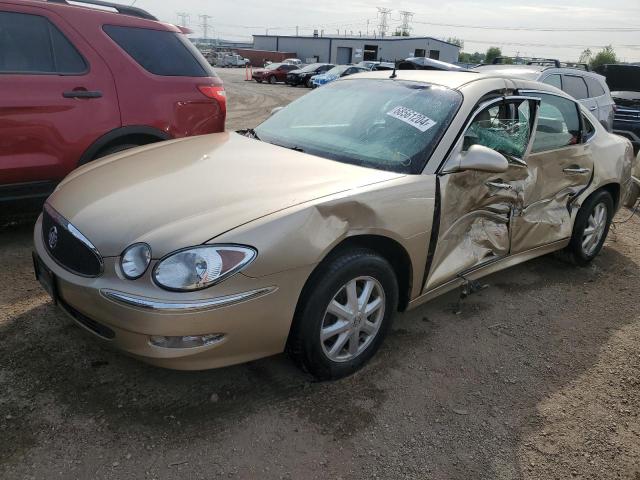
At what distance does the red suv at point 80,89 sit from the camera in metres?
3.97

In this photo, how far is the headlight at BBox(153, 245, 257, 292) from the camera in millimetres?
2238

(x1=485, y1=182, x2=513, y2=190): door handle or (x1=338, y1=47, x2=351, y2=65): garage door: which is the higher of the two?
(x1=338, y1=47, x2=351, y2=65): garage door

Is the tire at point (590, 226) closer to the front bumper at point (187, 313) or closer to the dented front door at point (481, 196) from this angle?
the dented front door at point (481, 196)

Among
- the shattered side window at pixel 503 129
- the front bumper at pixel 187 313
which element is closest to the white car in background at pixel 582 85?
the shattered side window at pixel 503 129

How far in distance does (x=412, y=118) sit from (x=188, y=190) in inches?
58.2

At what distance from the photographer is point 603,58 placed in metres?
81.6

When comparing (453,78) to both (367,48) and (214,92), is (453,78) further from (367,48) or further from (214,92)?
(367,48)

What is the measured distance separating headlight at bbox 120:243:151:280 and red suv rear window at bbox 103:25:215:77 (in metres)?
2.80

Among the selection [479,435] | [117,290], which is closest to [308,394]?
[479,435]

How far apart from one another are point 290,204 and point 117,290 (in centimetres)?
85

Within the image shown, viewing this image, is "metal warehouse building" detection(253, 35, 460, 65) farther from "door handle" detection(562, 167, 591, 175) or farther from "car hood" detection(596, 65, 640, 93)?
"door handle" detection(562, 167, 591, 175)

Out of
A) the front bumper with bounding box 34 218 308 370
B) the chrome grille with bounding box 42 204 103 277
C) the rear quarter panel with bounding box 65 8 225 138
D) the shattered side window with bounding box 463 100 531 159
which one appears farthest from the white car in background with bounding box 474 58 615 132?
the chrome grille with bounding box 42 204 103 277

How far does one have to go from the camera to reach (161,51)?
15.6ft

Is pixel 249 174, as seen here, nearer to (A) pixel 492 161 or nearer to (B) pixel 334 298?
(B) pixel 334 298
